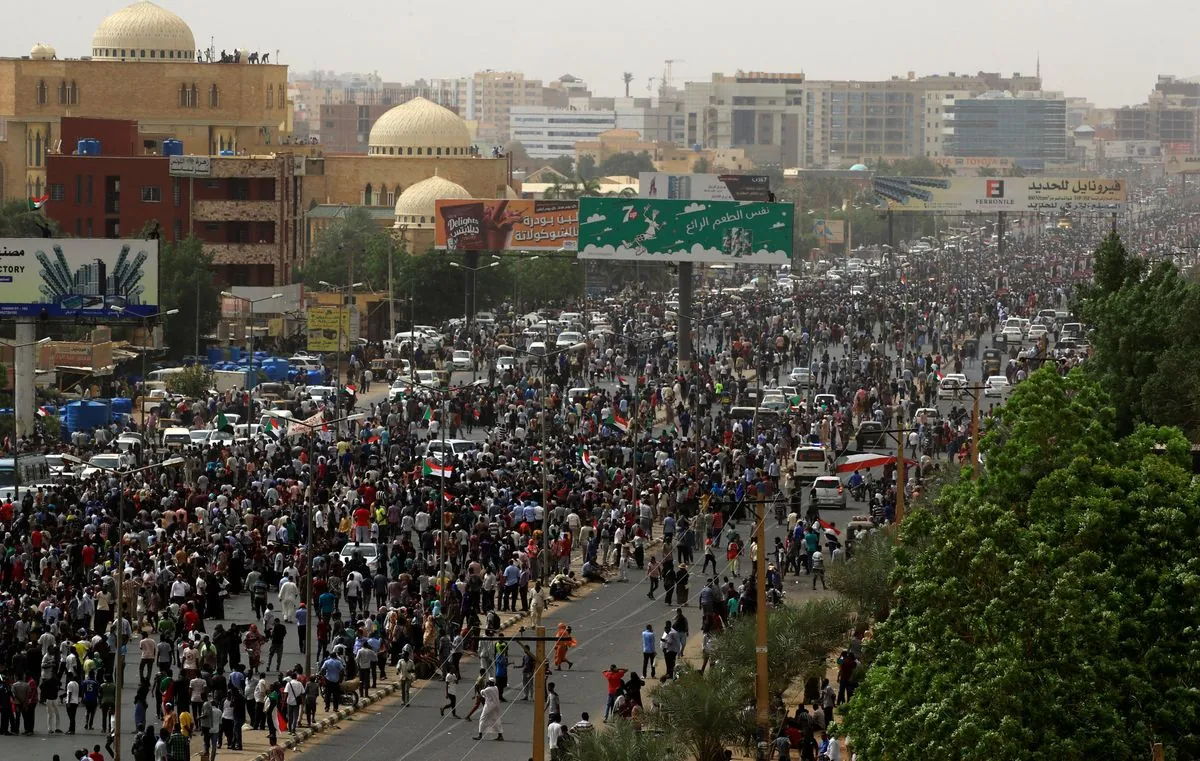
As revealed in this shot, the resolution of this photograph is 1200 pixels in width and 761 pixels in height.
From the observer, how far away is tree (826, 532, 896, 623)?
29000 millimetres

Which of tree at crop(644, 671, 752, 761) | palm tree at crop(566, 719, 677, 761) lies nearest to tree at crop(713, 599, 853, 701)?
tree at crop(644, 671, 752, 761)

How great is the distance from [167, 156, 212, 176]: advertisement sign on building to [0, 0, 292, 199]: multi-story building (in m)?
17.1

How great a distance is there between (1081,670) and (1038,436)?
376cm

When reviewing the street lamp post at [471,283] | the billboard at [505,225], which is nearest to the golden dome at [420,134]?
the street lamp post at [471,283]

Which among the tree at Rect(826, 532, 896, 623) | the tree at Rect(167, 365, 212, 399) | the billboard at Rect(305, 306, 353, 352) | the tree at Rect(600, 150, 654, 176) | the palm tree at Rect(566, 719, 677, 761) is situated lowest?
the palm tree at Rect(566, 719, 677, 761)

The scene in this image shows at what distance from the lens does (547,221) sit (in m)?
75.2

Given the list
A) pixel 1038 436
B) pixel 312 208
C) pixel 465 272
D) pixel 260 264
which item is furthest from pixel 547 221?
pixel 1038 436

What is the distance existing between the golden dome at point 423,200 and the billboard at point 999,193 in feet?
81.7

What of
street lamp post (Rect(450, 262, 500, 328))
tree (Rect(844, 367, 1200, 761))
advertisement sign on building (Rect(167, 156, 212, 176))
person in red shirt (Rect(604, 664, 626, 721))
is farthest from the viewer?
advertisement sign on building (Rect(167, 156, 212, 176))

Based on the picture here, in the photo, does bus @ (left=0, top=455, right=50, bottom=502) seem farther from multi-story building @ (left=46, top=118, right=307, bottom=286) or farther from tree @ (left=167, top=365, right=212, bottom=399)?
multi-story building @ (left=46, top=118, right=307, bottom=286)

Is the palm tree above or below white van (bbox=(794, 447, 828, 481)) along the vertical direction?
below

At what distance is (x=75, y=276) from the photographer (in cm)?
5103

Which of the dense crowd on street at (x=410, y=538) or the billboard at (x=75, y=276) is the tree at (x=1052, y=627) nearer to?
the dense crowd on street at (x=410, y=538)

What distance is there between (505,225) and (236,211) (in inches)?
320
